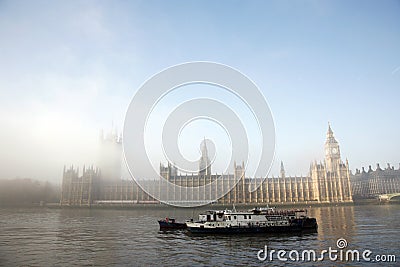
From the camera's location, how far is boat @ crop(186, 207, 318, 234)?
3803cm

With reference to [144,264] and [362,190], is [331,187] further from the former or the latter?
[144,264]

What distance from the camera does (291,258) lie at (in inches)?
938

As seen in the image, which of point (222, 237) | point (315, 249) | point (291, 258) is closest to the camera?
point (291, 258)

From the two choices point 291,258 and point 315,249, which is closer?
point 291,258

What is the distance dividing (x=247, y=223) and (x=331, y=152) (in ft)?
401

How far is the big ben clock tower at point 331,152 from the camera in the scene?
142 m

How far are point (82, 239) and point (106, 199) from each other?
9184 centimetres

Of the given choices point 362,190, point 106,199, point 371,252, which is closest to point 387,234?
point 371,252

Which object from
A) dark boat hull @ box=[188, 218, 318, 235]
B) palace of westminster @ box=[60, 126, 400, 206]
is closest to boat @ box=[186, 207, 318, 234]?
dark boat hull @ box=[188, 218, 318, 235]

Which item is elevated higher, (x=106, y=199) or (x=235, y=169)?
(x=235, y=169)

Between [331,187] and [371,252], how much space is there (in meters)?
102

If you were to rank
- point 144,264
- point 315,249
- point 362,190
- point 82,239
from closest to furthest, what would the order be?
point 144,264
point 315,249
point 82,239
point 362,190

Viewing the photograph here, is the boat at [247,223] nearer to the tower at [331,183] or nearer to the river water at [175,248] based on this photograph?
the river water at [175,248]

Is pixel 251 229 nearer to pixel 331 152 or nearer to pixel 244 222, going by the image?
pixel 244 222
